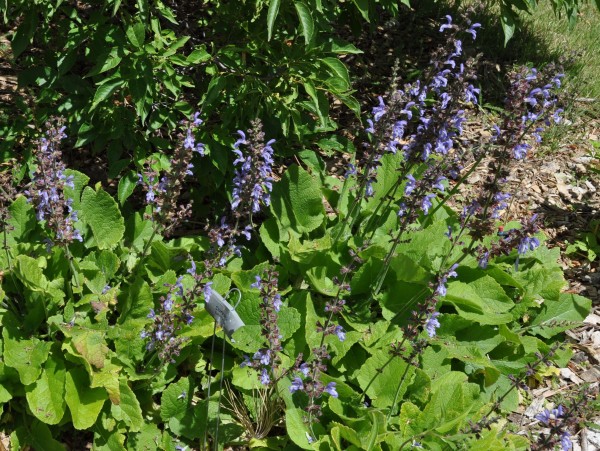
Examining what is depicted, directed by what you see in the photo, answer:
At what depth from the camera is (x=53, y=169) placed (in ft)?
11.2

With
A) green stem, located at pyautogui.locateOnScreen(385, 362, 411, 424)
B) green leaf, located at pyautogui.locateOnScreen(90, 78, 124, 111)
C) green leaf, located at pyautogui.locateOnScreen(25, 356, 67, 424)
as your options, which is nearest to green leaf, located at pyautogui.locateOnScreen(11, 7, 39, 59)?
green leaf, located at pyautogui.locateOnScreen(90, 78, 124, 111)

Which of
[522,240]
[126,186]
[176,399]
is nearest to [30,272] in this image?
[126,186]

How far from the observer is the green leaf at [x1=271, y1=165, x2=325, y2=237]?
4312mm

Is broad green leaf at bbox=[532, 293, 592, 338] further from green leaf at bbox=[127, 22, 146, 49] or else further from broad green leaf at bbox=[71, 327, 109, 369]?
green leaf at bbox=[127, 22, 146, 49]

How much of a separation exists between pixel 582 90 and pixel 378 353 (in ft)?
13.0

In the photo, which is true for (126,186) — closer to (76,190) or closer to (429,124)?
(76,190)

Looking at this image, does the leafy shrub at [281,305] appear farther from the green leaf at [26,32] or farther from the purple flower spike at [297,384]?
the green leaf at [26,32]

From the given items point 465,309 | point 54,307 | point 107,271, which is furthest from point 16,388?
point 465,309

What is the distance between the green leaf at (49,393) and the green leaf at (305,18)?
200cm

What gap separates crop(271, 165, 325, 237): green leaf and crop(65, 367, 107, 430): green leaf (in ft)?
4.65

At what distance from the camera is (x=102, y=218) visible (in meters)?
4.08

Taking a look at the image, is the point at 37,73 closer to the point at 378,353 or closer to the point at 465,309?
the point at 378,353

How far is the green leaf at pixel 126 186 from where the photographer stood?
13.3 ft

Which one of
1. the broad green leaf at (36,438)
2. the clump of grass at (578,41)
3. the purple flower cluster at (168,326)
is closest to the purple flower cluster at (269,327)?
the purple flower cluster at (168,326)
